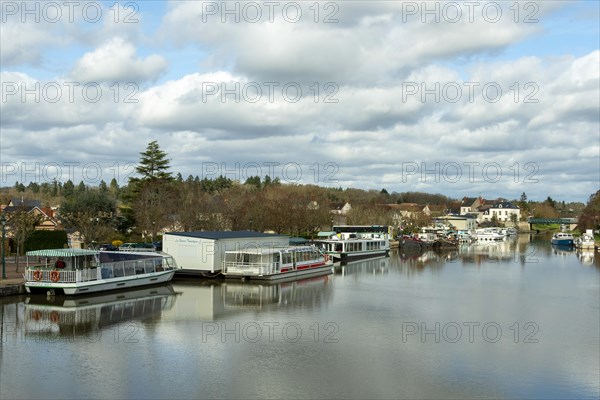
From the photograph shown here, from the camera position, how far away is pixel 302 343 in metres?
21.1

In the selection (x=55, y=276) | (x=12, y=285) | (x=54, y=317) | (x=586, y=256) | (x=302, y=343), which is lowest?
(x=586, y=256)

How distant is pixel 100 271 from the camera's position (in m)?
29.9

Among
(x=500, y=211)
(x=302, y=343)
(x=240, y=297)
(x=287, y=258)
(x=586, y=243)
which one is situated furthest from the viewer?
(x=500, y=211)

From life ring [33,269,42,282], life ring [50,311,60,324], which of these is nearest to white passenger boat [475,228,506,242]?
life ring [33,269,42,282]

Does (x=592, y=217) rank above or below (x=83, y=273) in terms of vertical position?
above

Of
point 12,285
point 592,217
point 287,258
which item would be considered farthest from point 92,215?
point 592,217

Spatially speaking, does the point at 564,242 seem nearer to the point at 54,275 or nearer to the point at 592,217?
the point at 592,217

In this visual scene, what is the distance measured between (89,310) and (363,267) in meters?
28.0

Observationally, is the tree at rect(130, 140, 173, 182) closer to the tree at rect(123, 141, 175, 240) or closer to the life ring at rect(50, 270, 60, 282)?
the tree at rect(123, 141, 175, 240)

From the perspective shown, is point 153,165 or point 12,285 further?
point 153,165

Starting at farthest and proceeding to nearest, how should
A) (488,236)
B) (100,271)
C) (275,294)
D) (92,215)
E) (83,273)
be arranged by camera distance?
(488,236)
(92,215)
(275,294)
(100,271)
(83,273)

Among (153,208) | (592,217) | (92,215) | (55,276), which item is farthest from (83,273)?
(592,217)

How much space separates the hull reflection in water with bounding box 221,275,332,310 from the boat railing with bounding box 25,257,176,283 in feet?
13.2

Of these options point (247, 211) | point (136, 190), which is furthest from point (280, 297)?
point (136, 190)
